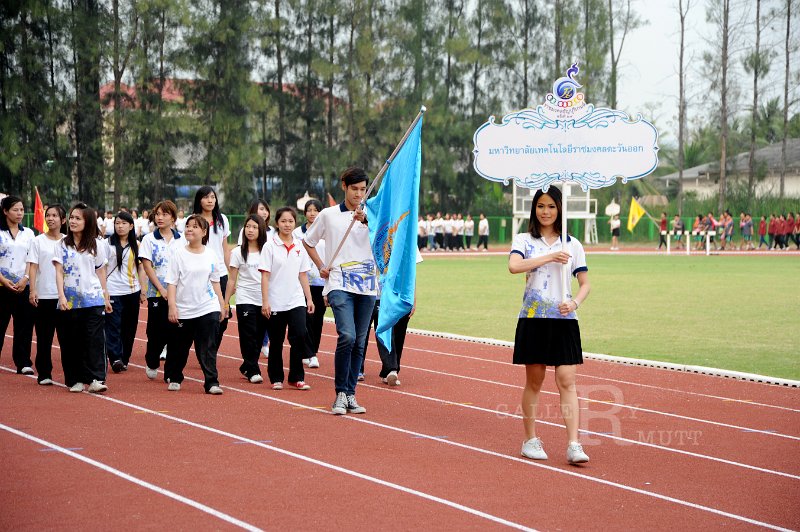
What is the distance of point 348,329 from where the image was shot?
8.62 metres

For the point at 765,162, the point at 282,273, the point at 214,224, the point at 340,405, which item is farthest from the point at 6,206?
the point at 765,162

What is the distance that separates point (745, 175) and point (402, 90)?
2417 centimetres

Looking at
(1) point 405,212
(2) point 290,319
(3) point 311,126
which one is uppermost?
(3) point 311,126

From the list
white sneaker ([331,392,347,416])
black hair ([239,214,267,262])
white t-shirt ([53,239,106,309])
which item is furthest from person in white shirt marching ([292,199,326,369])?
white sneaker ([331,392,347,416])

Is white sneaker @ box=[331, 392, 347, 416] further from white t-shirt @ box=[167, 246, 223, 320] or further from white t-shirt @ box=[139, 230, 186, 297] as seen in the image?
white t-shirt @ box=[139, 230, 186, 297]

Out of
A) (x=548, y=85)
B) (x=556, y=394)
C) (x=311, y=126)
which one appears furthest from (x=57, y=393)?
(x=548, y=85)

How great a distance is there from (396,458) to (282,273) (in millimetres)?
3666

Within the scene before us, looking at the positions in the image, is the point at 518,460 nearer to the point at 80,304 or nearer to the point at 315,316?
the point at 80,304

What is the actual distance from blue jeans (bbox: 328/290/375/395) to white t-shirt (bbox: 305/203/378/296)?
72 millimetres

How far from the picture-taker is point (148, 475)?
6383 mm

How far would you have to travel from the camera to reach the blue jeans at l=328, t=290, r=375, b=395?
8.60m

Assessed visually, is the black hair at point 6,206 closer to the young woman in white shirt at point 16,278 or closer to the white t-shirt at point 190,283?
the young woman in white shirt at point 16,278

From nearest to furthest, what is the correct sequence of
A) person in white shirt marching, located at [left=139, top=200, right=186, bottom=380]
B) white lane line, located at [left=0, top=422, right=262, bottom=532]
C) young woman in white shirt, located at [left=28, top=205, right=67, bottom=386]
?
white lane line, located at [left=0, top=422, right=262, bottom=532]
young woman in white shirt, located at [left=28, top=205, right=67, bottom=386]
person in white shirt marching, located at [left=139, top=200, right=186, bottom=380]

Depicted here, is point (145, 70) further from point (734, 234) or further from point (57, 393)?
point (57, 393)
